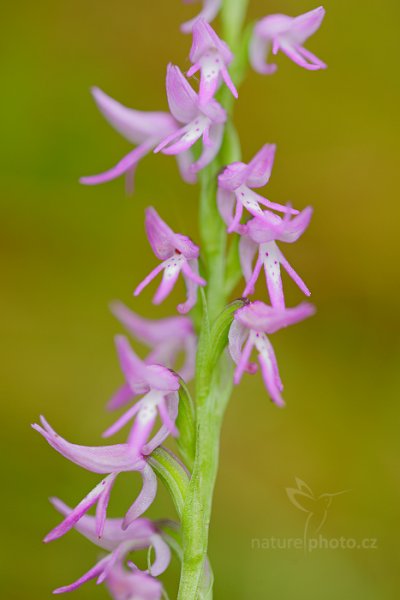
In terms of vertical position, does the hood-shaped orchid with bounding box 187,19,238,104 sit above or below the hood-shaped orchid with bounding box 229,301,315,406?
above

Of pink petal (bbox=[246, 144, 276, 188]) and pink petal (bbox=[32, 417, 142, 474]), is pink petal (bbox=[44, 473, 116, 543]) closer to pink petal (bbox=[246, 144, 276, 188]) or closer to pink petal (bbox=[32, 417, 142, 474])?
pink petal (bbox=[32, 417, 142, 474])

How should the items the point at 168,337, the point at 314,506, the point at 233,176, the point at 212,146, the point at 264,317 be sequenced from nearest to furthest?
1. the point at 264,317
2. the point at 233,176
3. the point at 212,146
4. the point at 168,337
5. the point at 314,506

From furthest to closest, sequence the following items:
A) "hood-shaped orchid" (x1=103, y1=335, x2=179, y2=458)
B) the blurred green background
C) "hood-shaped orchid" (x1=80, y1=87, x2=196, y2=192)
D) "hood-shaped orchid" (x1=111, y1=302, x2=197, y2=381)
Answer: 1. the blurred green background
2. "hood-shaped orchid" (x1=111, y1=302, x2=197, y2=381)
3. "hood-shaped orchid" (x1=80, y1=87, x2=196, y2=192)
4. "hood-shaped orchid" (x1=103, y1=335, x2=179, y2=458)

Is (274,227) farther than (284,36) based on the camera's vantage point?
No

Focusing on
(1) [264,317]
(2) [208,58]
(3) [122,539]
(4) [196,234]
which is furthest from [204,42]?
(4) [196,234]

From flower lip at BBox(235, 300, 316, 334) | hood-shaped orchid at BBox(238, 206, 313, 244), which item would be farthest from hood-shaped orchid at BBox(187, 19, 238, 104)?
flower lip at BBox(235, 300, 316, 334)

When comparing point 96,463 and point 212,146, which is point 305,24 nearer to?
point 212,146

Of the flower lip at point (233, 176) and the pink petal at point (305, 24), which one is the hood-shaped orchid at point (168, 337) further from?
the pink petal at point (305, 24)
